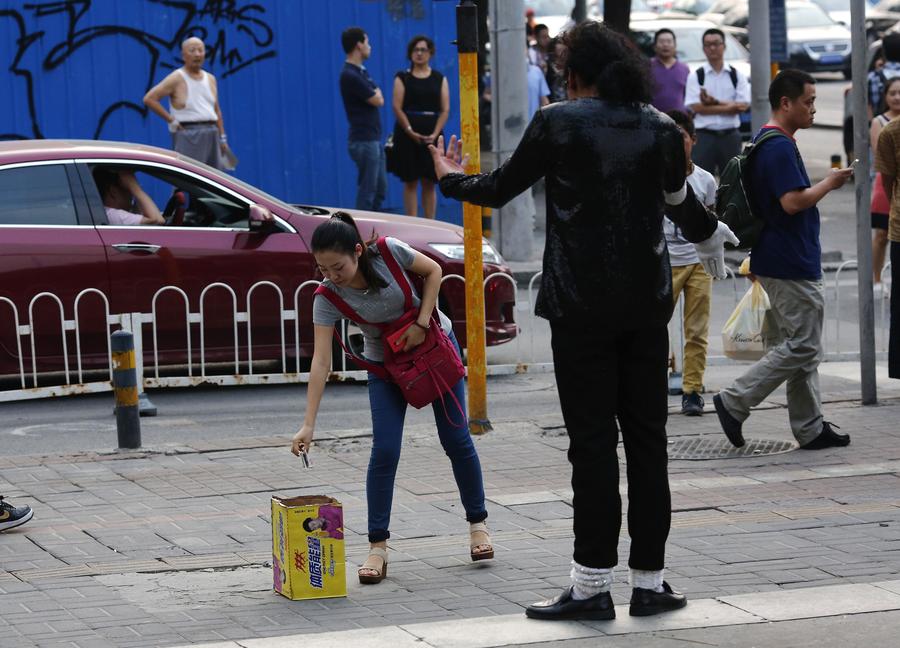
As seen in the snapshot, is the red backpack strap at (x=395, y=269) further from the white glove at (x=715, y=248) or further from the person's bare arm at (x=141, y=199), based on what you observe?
the person's bare arm at (x=141, y=199)

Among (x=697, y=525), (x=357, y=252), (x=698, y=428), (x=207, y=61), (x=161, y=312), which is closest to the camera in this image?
(x=357, y=252)

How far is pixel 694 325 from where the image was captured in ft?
31.2

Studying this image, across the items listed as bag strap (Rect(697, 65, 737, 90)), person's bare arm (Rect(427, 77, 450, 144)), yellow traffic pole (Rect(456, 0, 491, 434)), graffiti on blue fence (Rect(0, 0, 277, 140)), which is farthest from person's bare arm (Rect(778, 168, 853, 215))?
Result: graffiti on blue fence (Rect(0, 0, 277, 140))

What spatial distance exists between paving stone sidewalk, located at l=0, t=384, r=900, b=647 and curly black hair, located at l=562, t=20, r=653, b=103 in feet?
5.98

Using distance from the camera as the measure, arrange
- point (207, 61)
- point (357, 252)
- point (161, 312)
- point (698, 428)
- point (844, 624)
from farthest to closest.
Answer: point (207, 61) → point (161, 312) → point (698, 428) → point (357, 252) → point (844, 624)

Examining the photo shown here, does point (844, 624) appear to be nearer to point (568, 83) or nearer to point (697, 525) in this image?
point (697, 525)

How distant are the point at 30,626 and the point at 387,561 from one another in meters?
1.41

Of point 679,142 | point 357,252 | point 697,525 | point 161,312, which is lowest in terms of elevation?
point 697,525

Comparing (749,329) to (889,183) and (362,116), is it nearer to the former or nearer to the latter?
(889,183)

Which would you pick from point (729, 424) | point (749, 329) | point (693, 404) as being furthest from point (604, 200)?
point (693, 404)

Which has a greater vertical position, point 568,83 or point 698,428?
point 568,83

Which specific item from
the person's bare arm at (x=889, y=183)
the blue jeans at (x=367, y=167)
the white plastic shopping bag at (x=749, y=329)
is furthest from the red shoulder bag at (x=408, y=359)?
the blue jeans at (x=367, y=167)

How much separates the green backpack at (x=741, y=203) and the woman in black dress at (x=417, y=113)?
7694 mm

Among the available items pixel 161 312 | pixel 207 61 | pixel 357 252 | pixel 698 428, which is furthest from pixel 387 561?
pixel 207 61
